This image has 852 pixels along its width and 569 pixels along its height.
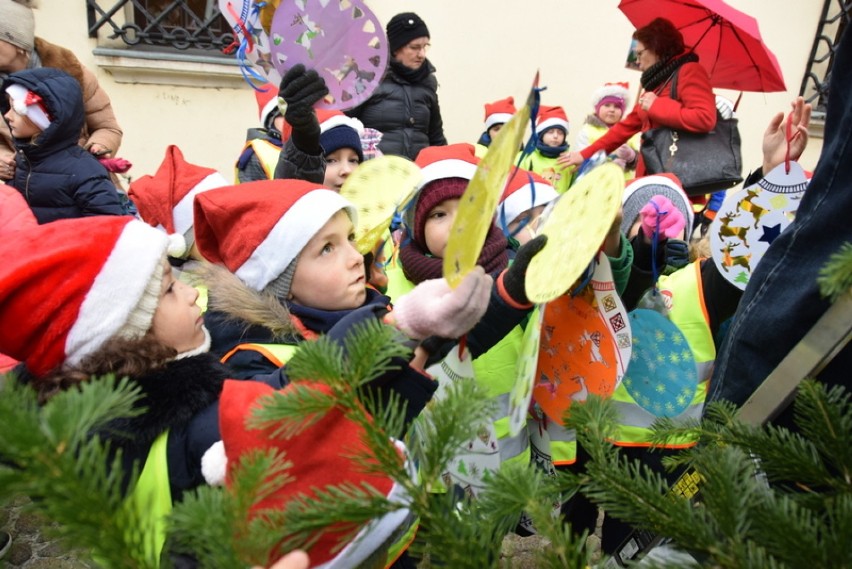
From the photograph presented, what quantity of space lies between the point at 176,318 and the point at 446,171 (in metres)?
0.97

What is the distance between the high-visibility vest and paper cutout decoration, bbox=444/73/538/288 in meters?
1.12

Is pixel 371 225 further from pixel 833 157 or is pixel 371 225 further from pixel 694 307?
pixel 833 157

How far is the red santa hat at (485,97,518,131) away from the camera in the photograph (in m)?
5.33

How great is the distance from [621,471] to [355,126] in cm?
261

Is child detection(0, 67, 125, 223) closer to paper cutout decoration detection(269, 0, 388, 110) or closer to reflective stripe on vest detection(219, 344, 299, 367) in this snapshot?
paper cutout decoration detection(269, 0, 388, 110)

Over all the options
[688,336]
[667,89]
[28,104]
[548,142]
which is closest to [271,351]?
[688,336]

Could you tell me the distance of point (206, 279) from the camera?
1.49 meters

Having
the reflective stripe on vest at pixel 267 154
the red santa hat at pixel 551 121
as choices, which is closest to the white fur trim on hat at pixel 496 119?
the red santa hat at pixel 551 121

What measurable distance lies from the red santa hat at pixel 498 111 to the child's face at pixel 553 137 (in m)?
0.36

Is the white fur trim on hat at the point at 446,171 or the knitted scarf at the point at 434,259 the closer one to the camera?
the knitted scarf at the point at 434,259

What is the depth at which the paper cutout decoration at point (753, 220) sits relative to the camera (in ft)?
5.16

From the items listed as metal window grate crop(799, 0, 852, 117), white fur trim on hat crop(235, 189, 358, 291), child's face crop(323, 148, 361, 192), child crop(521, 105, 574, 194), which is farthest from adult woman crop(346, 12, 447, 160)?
metal window grate crop(799, 0, 852, 117)

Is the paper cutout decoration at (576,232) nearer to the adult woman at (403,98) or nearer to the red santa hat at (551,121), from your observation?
the adult woman at (403,98)

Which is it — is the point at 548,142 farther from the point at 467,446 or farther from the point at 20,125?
the point at 467,446
